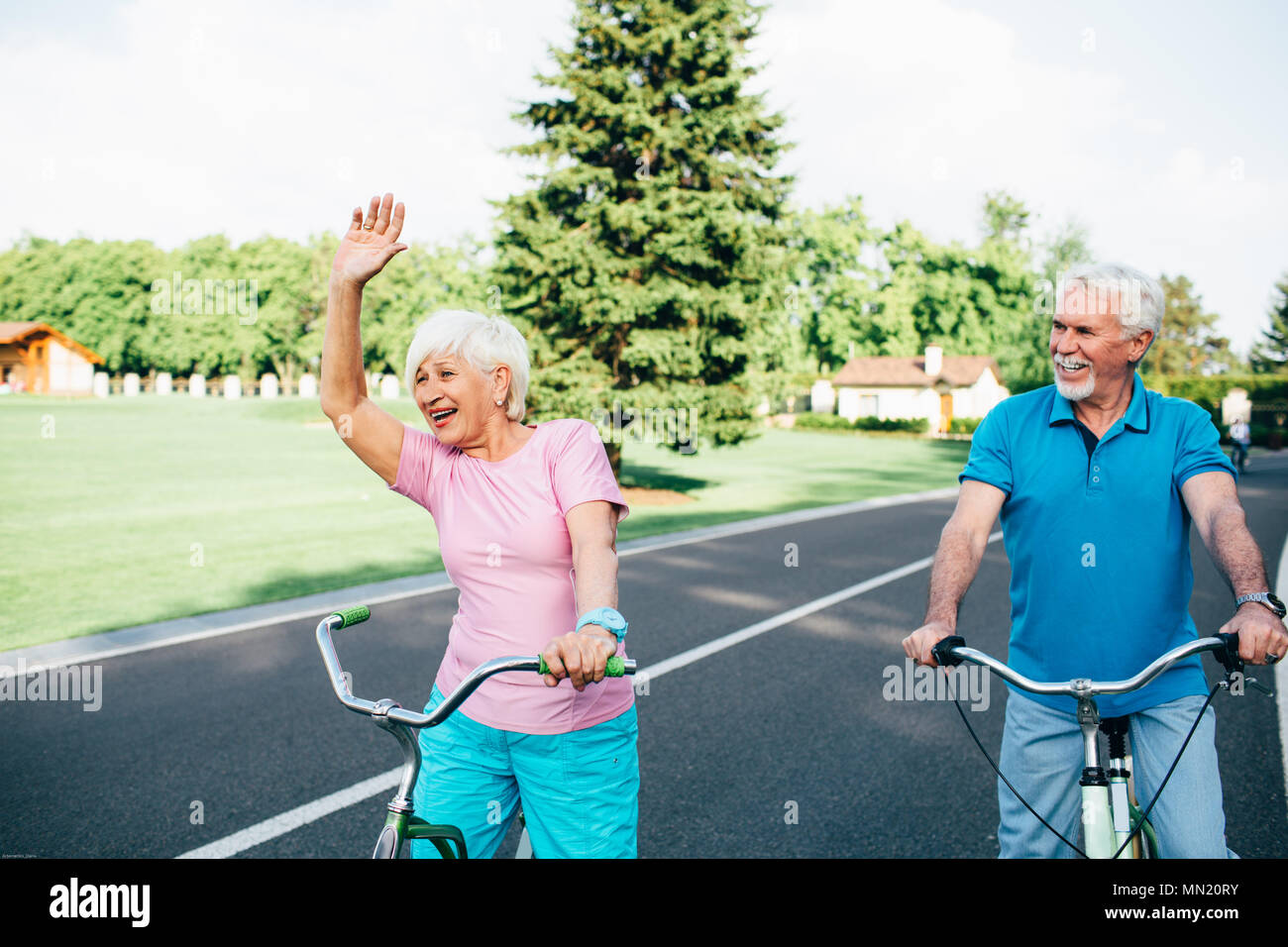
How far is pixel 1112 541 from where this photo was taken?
254cm

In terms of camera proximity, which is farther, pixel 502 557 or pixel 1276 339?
pixel 1276 339

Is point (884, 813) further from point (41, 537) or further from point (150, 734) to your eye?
point (41, 537)

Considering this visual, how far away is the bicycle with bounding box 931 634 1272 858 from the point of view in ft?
7.16

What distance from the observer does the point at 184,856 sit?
3924 millimetres

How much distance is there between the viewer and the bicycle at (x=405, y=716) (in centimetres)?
206

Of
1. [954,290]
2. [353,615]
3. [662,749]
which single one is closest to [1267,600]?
[353,615]

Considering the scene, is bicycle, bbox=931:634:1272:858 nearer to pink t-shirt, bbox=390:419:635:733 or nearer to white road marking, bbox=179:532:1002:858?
pink t-shirt, bbox=390:419:635:733

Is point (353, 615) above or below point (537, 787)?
above

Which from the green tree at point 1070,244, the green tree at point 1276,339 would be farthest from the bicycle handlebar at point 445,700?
the green tree at point 1276,339

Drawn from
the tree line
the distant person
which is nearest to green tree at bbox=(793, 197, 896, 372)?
the distant person

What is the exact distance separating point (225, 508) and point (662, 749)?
46.9 ft

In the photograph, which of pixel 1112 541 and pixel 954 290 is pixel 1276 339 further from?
pixel 1112 541

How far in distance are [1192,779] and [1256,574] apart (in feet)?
1.72

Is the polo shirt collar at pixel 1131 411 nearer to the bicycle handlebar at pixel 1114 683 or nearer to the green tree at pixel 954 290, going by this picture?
the bicycle handlebar at pixel 1114 683
